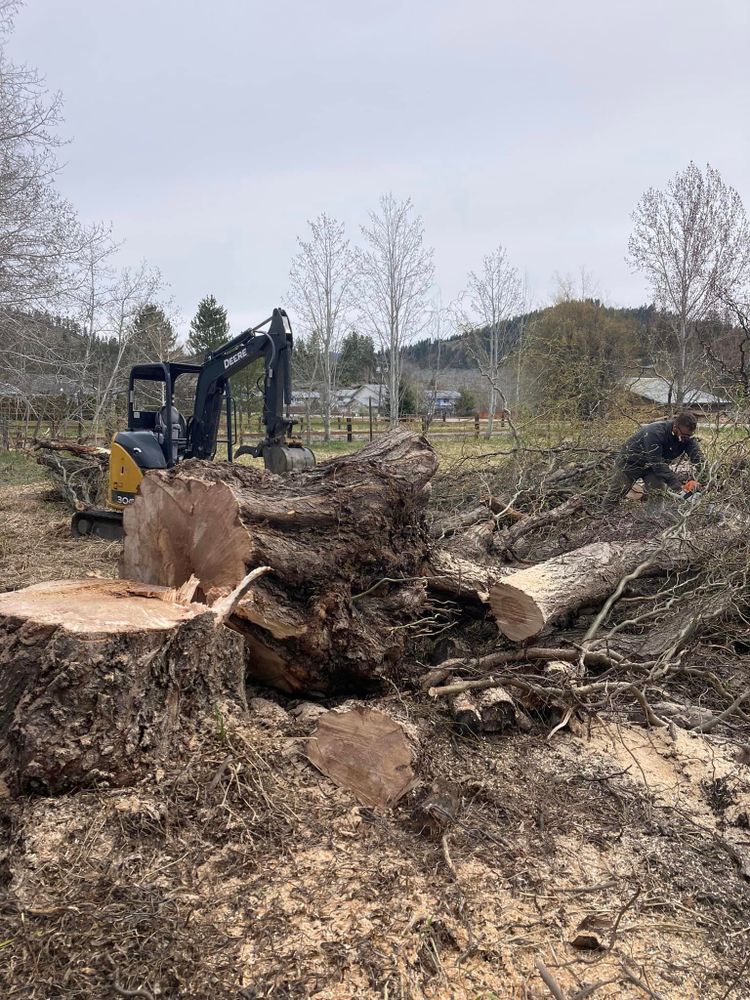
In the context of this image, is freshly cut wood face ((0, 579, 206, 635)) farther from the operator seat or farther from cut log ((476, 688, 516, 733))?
the operator seat

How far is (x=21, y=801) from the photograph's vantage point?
7.84ft

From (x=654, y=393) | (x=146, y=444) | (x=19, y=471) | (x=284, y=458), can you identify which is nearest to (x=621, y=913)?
(x=284, y=458)

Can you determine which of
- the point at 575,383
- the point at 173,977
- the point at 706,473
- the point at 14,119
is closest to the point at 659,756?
the point at 173,977

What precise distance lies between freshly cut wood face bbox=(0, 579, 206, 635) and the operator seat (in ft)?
18.4

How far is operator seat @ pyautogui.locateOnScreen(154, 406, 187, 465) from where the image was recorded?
8789 mm

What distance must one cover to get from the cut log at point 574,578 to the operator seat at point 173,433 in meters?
5.48

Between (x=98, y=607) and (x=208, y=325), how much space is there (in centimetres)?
3505

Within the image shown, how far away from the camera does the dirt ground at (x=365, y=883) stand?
2.02 meters

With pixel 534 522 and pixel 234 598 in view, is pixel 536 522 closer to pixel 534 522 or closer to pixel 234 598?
pixel 534 522

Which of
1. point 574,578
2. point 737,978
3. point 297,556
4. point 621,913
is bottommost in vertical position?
point 737,978

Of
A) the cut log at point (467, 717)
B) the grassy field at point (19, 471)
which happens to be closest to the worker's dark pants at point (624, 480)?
the cut log at point (467, 717)

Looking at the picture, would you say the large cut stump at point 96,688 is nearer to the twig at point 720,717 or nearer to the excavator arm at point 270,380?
the twig at point 720,717

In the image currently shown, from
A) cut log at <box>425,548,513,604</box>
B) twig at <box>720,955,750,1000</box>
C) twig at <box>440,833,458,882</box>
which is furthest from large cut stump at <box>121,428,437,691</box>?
twig at <box>720,955,750,1000</box>

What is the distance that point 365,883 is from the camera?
240 cm
